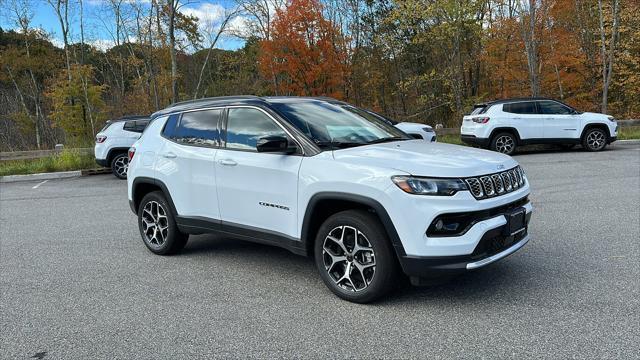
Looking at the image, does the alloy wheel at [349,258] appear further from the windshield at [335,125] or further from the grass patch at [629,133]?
the grass patch at [629,133]

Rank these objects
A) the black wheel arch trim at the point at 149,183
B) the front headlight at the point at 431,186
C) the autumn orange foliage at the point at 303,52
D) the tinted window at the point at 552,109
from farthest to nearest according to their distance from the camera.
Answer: the autumn orange foliage at the point at 303,52 < the tinted window at the point at 552,109 < the black wheel arch trim at the point at 149,183 < the front headlight at the point at 431,186

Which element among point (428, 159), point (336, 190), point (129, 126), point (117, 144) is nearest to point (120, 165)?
point (117, 144)

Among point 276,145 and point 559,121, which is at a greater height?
point 276,145

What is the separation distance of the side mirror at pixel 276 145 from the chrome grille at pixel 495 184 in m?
1.50

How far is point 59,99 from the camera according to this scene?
28578 millimetres

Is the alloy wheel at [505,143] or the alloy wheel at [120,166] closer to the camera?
the alloy wheel at [120,166]

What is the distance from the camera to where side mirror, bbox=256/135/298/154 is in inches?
159

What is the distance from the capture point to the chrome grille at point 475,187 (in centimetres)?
355

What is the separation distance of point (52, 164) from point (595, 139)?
53.8ft

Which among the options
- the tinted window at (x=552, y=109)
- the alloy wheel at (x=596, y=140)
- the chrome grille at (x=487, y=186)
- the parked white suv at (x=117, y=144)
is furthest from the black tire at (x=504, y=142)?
the chrome grille at (x=487, y=186)

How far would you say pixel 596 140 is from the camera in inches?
563

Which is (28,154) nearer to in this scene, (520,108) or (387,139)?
(387,139)

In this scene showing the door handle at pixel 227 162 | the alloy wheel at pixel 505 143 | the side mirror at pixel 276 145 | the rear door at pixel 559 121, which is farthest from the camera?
the alloy wheel at pixel 505 143

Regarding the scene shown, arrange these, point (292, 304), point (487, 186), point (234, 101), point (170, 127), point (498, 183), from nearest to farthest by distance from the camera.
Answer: point (487, 186)
point (498, 183)
point (292, 304)
point (234, 101)
point (170, 127)
